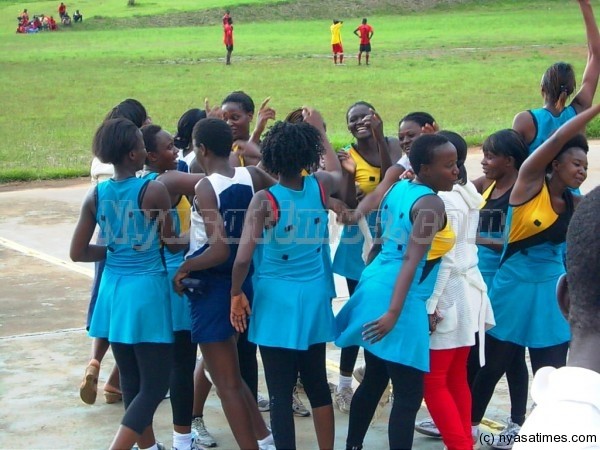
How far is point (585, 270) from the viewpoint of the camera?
2.03 m

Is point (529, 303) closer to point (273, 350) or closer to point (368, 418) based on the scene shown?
point (368, 418)

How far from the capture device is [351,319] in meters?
4.90

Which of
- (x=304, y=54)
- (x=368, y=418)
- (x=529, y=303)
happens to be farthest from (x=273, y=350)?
(x=304, y=54)

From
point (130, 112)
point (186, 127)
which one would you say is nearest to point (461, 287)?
point (186, 127)

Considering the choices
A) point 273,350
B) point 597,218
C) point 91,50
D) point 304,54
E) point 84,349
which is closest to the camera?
point 597,218

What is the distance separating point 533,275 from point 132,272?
206 cm

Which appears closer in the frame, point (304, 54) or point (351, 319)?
point (351, 319)

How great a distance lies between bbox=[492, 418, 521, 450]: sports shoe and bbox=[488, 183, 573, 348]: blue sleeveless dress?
471mm

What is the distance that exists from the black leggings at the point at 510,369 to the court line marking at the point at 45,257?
487 cm

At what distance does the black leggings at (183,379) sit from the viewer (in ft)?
17.2

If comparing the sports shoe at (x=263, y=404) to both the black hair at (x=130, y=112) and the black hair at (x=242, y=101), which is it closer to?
the black hair at (x=242, y=101)

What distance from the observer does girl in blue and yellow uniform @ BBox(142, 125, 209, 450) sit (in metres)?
5.23

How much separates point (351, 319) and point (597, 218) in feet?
9.53

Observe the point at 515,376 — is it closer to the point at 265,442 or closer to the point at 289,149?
the point at 265,442
